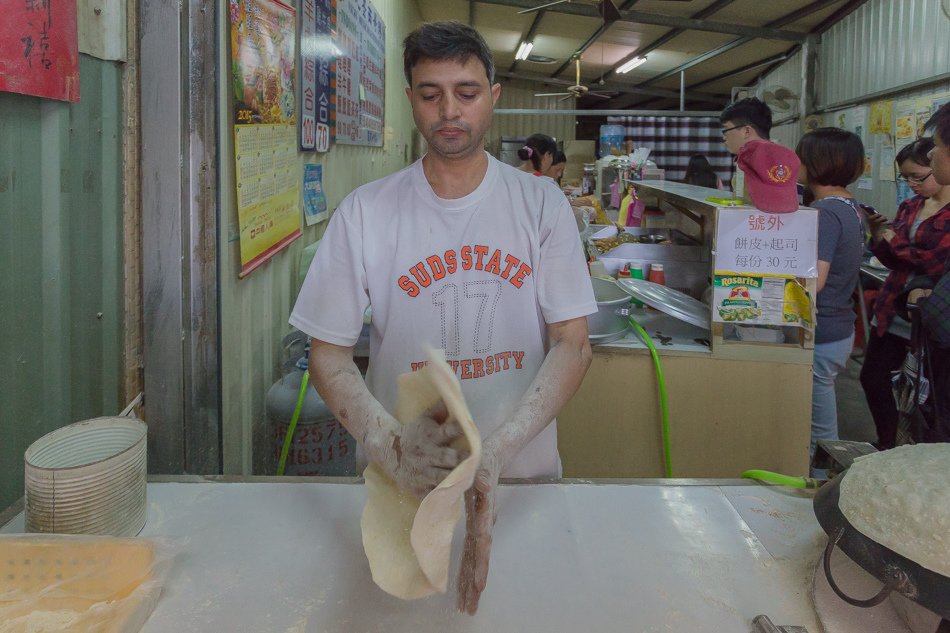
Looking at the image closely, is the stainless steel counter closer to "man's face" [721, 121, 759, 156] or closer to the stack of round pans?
the stack of round pans

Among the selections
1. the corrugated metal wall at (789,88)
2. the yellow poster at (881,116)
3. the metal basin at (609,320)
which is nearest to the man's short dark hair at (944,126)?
the metal basin at (609,320)

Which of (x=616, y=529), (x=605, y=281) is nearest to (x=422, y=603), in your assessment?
(x=616, y=529)

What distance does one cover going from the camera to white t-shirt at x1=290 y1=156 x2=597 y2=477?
1.42m

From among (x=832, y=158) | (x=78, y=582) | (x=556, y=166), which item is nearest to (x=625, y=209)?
(x=556, y=166)

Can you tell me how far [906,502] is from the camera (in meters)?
0.89

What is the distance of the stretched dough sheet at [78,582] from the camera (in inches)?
34.8

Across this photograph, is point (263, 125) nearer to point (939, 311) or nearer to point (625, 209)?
point (939, 311)

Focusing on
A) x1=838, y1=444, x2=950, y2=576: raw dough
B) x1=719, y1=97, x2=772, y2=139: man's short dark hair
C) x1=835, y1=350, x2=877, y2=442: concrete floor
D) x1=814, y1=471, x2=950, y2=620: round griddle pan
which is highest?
x1=719, y1=97, x2=772, y2=139: man's short dark hair

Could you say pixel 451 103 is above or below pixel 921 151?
below

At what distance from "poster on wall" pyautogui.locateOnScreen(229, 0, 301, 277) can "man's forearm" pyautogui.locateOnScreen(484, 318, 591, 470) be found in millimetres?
1137

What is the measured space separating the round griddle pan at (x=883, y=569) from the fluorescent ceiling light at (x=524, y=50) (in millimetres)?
9461

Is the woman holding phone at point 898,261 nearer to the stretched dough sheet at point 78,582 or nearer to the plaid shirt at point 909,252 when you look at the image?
the plaid shirt at point 909,252

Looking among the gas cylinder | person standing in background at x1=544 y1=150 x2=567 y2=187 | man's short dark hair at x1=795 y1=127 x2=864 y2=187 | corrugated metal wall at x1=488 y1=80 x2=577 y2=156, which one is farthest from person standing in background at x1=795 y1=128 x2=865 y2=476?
corrugated metal wall at x1=488 y1=80 x2=577 y2=156

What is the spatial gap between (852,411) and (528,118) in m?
9.82
